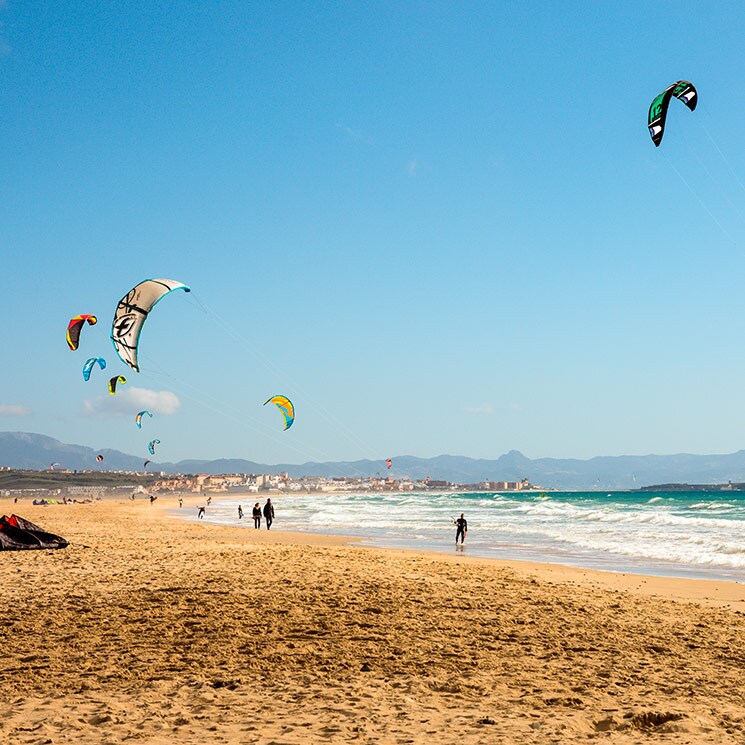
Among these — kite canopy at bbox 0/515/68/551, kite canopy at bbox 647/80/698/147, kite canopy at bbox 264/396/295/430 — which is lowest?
kite canopy at bbox 0/515/68/551

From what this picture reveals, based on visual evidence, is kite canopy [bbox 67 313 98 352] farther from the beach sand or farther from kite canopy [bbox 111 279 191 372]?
the beach sand

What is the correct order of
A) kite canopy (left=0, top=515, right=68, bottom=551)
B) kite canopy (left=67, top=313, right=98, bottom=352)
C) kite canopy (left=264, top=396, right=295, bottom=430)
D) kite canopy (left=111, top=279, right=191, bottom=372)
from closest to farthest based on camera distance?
kite canopy (left=0, top=515, right=68, bottom=551) → kite canopy (left=111, top=279, right=191, bottom=372) → kite canopy (left=67, top=313, right=98, bottom=352) → kite canopy (left=264, top=396, right=295, bottom=430)

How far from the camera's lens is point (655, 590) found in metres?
10.5

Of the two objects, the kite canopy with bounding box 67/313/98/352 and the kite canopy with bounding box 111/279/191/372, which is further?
the kite canopy with bounding box 67/313/98/352

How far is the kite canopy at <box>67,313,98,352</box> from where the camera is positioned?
22547mm

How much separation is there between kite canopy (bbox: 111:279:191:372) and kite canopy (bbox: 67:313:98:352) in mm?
7561

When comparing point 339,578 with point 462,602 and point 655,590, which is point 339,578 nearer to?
point 462,602

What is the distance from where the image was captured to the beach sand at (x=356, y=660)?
436 centimetres

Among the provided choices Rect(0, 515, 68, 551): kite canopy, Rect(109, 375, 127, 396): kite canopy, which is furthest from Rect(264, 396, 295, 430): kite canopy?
Rect(0, 515, 68, 551): kite canopy

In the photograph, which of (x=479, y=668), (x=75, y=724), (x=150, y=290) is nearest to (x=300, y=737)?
(x=75, y=724)

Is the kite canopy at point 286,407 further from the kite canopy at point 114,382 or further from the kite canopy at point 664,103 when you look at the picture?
the kite canopy at point 664,103

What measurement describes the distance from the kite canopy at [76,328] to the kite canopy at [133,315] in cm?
756

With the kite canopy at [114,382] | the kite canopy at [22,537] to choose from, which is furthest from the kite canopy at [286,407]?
the kite canopy at [22,537]

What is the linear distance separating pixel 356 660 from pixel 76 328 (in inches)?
763
